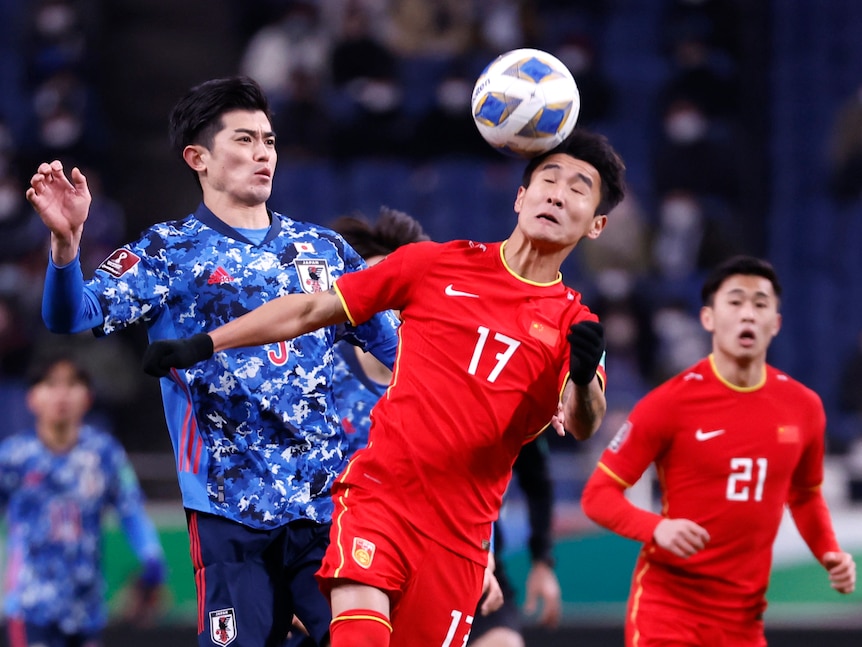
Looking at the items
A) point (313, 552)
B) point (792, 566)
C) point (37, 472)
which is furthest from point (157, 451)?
point (313, 552)

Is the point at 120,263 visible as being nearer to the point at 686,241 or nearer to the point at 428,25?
the point at 686,241

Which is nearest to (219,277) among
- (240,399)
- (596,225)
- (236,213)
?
(236,213)

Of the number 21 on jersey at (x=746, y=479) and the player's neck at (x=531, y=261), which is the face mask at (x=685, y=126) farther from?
the player's neck at (x=531, y=261)

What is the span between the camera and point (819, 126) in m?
12.8

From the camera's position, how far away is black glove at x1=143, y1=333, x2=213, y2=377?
3.70 meters

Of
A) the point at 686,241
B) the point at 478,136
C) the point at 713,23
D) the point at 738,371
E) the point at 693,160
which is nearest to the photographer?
the point at 738,371

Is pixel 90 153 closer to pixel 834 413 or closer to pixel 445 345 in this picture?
pixel 834 413

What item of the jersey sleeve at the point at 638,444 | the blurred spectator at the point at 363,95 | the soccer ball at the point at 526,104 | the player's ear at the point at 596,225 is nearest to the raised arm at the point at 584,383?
the player's ear at the point at 596,225

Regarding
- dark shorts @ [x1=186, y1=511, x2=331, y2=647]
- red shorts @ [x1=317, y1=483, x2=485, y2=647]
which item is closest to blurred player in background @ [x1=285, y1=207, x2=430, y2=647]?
dark shorts @ [x1=186, y1=511, x2=331, y2=647]

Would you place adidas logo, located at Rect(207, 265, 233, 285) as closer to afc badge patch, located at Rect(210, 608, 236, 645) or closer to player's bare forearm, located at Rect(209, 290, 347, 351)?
player's bare forearm, located at Rect(209, 290, 347, 351)

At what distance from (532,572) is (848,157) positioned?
746 cm

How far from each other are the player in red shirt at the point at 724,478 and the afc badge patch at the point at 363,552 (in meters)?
1.61

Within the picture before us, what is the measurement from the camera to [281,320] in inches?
159

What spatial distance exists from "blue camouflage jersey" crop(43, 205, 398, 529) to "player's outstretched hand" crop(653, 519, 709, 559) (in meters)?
1.34
